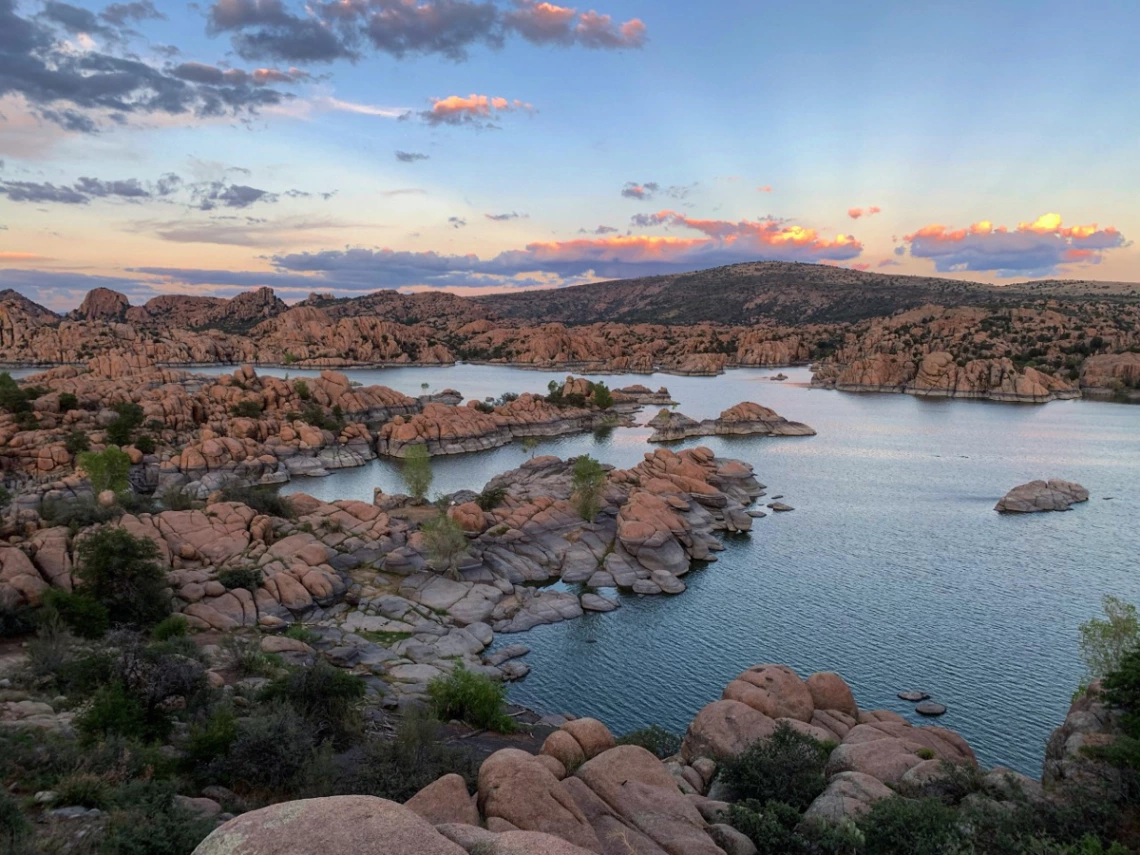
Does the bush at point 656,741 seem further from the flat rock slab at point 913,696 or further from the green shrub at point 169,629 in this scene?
the green shrub at point 169,629

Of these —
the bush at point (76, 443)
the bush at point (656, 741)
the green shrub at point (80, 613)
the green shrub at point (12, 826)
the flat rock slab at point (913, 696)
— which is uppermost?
the green shrub at point (12, 826)

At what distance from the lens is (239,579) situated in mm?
35156

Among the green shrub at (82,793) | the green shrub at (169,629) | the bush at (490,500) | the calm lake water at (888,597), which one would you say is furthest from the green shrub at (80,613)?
the bush at (490,500)

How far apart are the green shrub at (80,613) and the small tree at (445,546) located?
58.1ft

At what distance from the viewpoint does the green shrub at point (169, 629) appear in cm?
2720

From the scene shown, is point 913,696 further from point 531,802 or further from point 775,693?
point 531,802

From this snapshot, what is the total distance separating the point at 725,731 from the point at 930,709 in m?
11.8

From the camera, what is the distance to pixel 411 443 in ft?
288

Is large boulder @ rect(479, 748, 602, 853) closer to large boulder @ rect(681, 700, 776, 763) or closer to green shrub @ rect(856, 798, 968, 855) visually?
green shrub @ rect(856, 798, 968, 855)

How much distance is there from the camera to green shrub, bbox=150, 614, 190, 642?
27.2 meters

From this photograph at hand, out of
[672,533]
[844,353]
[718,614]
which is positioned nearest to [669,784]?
[718,614]

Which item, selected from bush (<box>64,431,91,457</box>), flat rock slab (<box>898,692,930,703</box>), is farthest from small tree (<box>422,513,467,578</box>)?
bush (<box>64,431,91,457</box>)

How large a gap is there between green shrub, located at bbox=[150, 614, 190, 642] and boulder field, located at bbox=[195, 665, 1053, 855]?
17306mm

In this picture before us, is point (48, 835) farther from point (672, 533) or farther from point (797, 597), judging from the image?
point (672, 533)
